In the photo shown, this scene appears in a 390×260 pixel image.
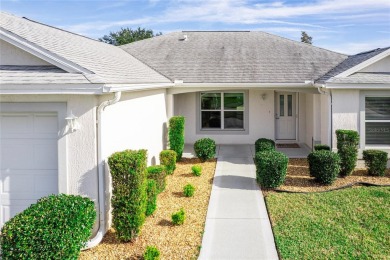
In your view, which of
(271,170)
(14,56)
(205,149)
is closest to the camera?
(14,56)

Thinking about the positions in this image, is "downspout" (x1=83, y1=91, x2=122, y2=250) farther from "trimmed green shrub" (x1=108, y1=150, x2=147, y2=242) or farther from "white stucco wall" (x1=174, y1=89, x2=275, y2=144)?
"white stucco wall" (x1=174, y1=89, x2=275, y2=144)

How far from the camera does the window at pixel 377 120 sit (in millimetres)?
12086

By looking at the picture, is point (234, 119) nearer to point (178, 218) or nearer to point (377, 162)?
point (377, 162)

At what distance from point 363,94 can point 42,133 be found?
1002cm

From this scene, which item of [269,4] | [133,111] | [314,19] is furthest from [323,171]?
[314,19]

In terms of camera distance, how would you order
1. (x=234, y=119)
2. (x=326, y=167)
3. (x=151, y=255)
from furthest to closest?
(x=234, y=119), (x=326, y=167), (x=151, y=255)

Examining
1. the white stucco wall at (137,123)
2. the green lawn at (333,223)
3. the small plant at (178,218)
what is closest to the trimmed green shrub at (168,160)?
the white stucco wall at (137,123)

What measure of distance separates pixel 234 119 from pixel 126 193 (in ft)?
38.3

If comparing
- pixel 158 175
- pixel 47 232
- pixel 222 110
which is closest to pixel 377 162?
pixel 158 175

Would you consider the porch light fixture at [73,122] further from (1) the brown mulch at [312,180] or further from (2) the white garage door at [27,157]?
(1) the brown mulch at [312,180]

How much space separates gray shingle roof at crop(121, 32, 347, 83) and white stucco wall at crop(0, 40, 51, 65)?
853cm

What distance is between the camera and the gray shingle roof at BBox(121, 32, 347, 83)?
614 inches

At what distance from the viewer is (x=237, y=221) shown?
25.3 ft

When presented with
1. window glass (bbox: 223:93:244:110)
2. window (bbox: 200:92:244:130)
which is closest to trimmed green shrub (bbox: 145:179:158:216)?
window (bbox: 200:92:244:130)
